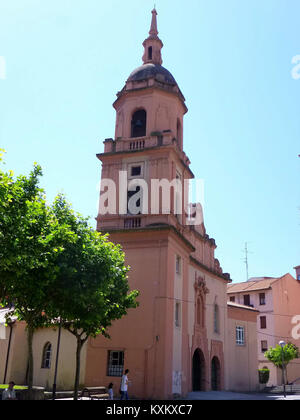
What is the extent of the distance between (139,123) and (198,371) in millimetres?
18835

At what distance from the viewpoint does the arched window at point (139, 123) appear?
31.9 meters

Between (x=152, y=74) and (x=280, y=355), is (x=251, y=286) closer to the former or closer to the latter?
(x=280, y=355)

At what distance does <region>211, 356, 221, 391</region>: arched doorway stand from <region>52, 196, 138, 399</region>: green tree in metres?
15.4

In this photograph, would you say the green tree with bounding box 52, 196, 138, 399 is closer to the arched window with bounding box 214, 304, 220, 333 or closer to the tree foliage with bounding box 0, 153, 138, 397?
the tree foliage with bounding box 0, 153, 138, 397

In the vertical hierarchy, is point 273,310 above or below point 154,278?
above

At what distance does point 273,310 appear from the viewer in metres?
53.0

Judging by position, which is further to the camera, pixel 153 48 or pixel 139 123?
pixel 153 48

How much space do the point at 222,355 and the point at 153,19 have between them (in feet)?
94.5

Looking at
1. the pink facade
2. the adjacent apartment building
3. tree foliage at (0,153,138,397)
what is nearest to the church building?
the pink facade

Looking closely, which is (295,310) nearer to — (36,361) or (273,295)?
(273,295)

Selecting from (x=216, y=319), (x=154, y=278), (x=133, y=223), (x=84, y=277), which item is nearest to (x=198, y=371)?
(x=216, y=319)

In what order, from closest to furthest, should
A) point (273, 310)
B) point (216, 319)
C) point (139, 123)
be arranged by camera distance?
point (139, 123), point (216, 319), point (273, 310)

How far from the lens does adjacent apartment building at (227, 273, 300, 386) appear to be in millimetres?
51500
